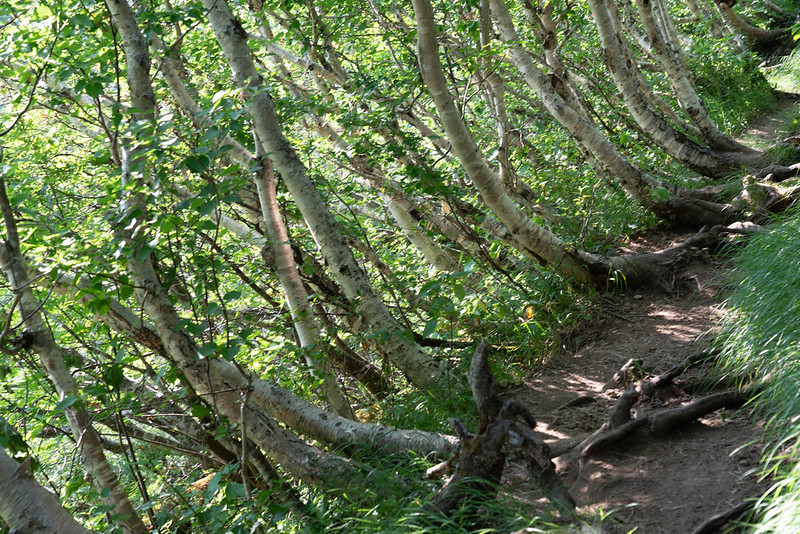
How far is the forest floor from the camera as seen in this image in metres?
3.07

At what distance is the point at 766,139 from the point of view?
32.7 ft

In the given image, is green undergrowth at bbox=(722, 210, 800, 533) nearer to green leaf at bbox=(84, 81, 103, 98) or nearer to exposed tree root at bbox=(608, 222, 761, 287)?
exposed tree root at bbox=(608, 222, 761, 287)

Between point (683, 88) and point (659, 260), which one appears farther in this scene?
point (683, 88)

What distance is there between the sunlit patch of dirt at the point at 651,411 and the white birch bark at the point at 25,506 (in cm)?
218

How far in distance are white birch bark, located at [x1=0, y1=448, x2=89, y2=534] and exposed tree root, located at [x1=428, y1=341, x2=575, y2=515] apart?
5.41ft

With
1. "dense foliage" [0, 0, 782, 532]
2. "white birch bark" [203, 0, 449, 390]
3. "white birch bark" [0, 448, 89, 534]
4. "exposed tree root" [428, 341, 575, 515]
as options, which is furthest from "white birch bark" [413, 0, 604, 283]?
"white birch bark" [0, 448, 89, 534]

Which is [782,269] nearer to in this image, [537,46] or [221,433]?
[221,433]

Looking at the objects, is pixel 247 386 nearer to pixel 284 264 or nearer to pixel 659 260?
pixel 284 264

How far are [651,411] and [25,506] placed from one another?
348 centimetres

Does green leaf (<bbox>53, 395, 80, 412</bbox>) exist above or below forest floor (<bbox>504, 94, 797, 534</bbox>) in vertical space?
above

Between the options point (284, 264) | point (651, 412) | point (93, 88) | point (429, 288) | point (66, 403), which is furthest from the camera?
point (284, 264)

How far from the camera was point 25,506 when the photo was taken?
2.58m

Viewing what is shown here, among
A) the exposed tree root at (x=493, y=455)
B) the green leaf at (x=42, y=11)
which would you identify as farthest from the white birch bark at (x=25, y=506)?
the green leaf at (x=42, y=11)

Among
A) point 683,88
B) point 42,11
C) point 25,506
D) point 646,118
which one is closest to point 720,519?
point 25,506
